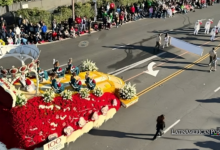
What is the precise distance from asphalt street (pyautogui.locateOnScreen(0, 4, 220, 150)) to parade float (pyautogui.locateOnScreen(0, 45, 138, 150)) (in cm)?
90

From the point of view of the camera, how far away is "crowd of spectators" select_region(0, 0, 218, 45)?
24.2 m

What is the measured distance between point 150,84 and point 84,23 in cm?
1096

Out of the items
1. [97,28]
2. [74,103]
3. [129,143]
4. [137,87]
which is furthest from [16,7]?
[129,143]

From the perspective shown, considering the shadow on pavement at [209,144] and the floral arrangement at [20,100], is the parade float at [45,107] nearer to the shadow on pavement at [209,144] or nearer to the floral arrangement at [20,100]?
the floral arrangement at [20,100]

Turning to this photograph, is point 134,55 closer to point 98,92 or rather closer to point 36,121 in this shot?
point 98,92

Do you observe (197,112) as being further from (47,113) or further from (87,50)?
(87,50)

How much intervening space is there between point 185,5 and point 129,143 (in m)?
25.4

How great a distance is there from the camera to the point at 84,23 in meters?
27.3

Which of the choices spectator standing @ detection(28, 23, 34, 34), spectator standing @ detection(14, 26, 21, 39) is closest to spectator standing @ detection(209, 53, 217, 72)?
spectator standing @ detection(28, 23, 34, 34)

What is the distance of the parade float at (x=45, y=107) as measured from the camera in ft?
40.4

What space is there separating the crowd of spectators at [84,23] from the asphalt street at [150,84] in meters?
1.00

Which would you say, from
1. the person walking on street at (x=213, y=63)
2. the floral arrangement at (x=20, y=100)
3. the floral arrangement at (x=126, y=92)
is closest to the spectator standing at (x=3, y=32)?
the floral arrangement at (x=126, y=92)

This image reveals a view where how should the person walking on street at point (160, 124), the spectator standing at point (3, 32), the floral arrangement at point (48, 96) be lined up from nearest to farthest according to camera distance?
the floral arrangement at point (48, 96)
the person walking on street at point (160, 124)
the spectator standing at point (3, 32)

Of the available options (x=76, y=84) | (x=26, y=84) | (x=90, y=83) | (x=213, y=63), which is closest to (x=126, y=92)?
(x=90, y=83)
